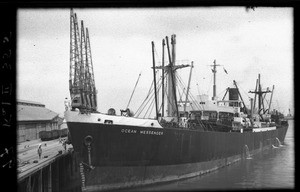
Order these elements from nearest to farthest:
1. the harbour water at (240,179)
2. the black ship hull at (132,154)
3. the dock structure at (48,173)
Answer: the dock structure at (48,173)
the black ship hull at (132,154)
the harbour water at (240,179)

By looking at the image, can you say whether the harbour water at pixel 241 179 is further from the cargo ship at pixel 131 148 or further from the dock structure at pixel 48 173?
the dock structure at pixel 48 173

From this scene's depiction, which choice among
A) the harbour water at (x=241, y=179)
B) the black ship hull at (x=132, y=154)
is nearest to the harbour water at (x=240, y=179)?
the harbour water at (x=241, y=179)

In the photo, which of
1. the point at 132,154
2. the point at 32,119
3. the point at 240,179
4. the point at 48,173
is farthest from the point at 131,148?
the point at 32,119

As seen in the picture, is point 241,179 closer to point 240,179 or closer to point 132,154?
point 240,179

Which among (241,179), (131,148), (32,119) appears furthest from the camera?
(32,119)
